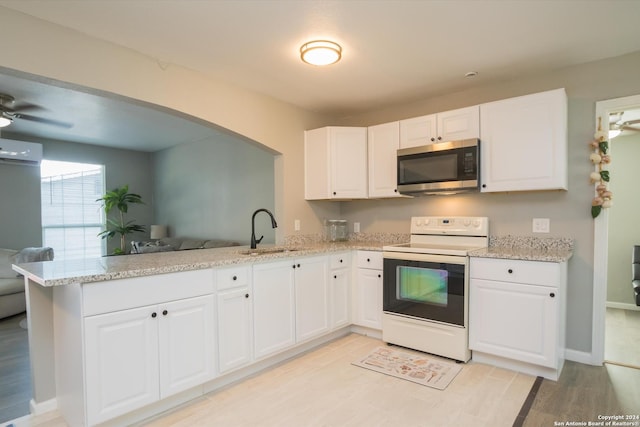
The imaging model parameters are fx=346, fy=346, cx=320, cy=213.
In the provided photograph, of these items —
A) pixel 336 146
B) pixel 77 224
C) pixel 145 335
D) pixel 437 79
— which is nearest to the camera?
pixel 145 335

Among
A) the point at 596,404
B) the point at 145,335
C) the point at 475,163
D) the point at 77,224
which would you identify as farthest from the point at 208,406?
the point at 77,224

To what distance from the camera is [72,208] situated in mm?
6043

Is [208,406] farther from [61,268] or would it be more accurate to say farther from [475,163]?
[475,163]

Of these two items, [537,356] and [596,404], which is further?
[537,356]

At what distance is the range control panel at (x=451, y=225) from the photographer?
10.1 feet

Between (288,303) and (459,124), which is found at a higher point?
(459,124)

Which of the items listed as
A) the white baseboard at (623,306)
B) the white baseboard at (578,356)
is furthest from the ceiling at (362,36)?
the white baseboard at (623,306)

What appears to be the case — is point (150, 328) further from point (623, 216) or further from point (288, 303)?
point (623, 216)

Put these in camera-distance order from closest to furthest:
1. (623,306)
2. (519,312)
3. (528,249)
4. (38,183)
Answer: (519,312) → (528,249) → (623,306) → (38,183)

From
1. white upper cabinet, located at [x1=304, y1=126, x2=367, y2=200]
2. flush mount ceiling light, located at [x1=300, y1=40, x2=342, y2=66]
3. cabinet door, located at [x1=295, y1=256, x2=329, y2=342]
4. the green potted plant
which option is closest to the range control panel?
white upper cabinet, located at [x1=304, y1=126, x2=367, y2=200]

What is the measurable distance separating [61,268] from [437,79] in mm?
3060

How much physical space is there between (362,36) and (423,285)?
6.38ft

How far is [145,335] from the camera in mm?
1945

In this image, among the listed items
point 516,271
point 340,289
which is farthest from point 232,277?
point 516,271
